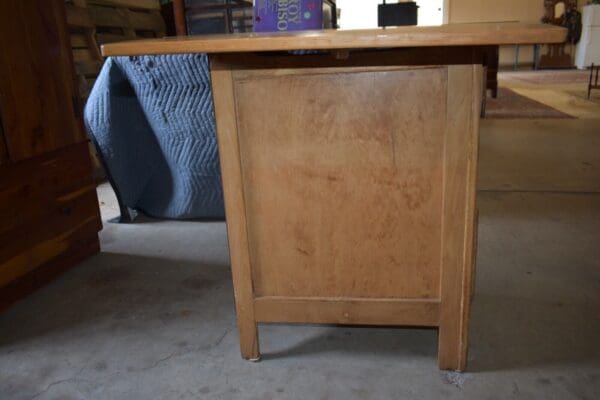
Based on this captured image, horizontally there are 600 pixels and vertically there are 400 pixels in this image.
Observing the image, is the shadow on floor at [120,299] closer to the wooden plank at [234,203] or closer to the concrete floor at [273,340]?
the concrete floor at [273,340]

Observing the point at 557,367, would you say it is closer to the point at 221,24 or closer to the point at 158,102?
the point at 158,102

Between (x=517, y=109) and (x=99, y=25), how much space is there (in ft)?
12.2

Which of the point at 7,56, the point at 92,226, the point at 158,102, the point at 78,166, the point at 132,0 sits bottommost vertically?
the point at 92,226

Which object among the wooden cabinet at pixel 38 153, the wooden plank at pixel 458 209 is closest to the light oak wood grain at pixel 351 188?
the wooden plank at pixel 458 209

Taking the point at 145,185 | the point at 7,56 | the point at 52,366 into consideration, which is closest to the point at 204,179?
the point at 145,185

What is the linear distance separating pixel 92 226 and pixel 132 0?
2.03 metres

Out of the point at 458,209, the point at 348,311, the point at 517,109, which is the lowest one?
the point at 517,109

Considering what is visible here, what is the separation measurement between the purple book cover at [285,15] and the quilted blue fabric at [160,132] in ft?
2.05

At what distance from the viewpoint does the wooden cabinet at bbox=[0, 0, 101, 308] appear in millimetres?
1504

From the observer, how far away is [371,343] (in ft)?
4.27

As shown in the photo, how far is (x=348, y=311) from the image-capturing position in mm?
1176

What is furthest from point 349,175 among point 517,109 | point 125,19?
point 517,109

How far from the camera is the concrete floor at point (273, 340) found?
1.14 meters

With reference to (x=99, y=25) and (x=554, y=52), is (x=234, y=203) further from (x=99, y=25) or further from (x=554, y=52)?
(x=554, y=52)
